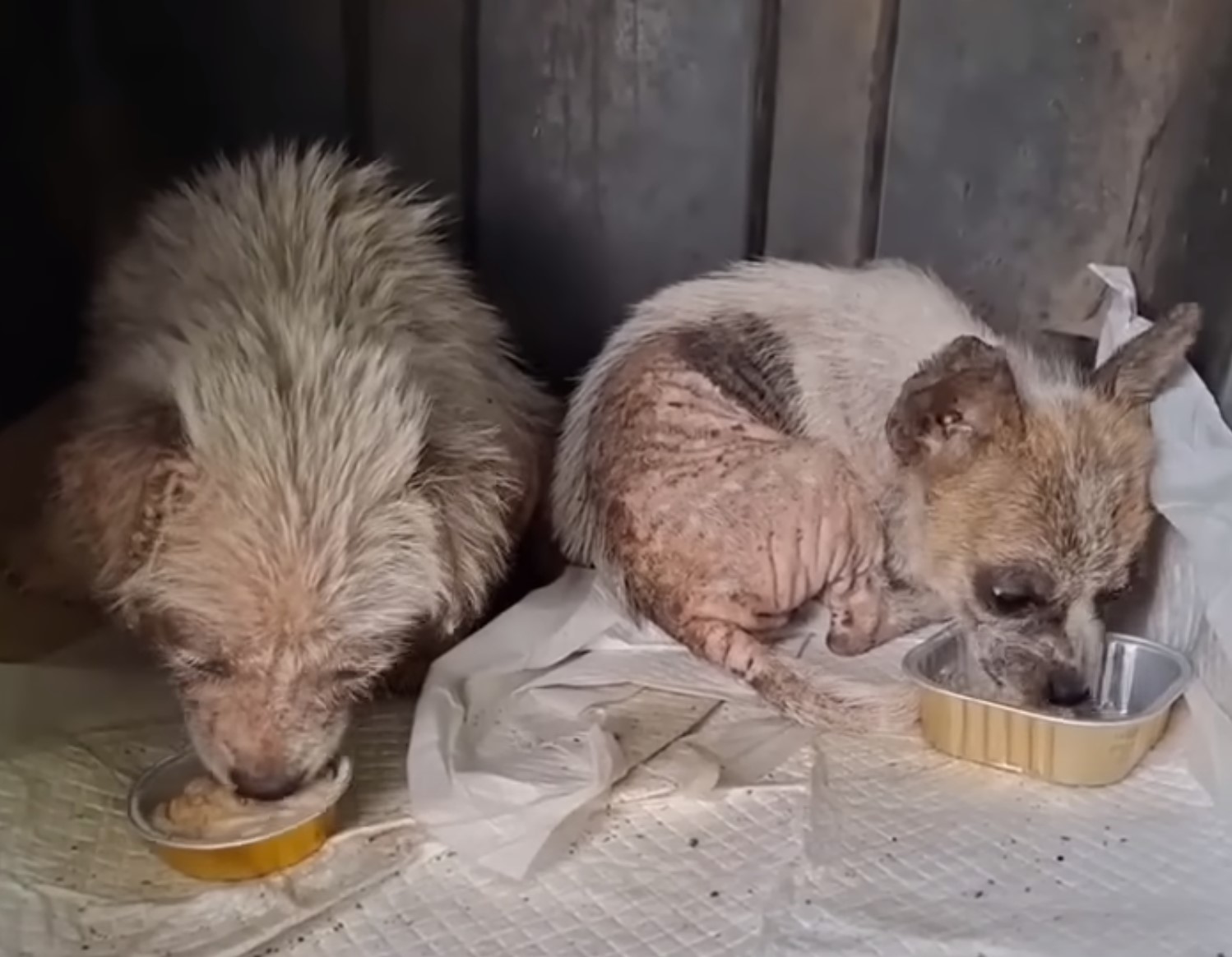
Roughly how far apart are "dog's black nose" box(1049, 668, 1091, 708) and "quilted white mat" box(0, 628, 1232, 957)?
10 centimetres

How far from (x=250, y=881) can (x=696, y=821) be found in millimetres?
466

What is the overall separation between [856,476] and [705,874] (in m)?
0.56

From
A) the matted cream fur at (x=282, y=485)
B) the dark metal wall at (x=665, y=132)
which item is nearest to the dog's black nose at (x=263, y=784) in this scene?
the matted cream fur at (x=282, y=485)

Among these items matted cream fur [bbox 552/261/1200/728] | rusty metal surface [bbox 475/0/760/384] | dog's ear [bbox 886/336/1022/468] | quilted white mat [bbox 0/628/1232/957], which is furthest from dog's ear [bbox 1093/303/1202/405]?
rusty metal surface [bbox 475/0/760/384]

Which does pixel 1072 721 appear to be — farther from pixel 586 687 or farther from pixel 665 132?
pixel 665 132

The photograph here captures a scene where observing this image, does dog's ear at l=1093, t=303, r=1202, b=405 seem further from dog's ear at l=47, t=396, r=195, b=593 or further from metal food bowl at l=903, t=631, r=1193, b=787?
dog's ear at l=47, t=396, r=195, b=593

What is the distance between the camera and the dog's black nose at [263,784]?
170 centimetres

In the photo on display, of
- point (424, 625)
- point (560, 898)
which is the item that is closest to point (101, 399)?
point (424, 625)

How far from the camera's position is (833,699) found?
200 cm

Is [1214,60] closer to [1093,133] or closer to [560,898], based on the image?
[1093,133]

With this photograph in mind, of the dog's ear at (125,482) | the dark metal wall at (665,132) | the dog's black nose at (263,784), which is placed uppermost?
the dark metal wall at (665,132)

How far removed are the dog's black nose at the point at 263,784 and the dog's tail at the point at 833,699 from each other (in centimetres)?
59

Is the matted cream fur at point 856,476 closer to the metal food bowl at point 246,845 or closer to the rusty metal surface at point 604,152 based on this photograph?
the rusty metal surface at point 604,152

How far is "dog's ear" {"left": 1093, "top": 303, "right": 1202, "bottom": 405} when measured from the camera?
190 cm
